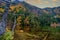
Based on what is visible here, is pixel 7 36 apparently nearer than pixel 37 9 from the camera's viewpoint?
Yes

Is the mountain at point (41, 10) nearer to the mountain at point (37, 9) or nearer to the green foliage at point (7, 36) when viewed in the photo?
the mountain at point (37, 9)

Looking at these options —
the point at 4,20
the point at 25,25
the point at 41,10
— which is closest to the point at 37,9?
the point at 41,10

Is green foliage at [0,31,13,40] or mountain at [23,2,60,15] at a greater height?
mountain at [23,2,60,15]

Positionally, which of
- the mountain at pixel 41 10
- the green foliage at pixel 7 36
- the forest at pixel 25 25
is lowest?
the green foliage at pixel 7 36

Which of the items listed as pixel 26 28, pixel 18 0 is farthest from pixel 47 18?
pixel 18 0

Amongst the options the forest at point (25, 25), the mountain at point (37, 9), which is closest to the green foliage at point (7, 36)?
the forest at point (25, 25)

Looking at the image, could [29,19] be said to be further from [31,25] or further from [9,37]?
[9,37]

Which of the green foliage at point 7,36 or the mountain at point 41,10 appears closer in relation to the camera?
the green foliage at point 7,36

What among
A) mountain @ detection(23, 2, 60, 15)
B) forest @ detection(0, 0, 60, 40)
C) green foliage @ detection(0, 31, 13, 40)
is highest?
mountain @ detection(23, 2, 60, 15)

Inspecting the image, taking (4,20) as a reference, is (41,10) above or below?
above

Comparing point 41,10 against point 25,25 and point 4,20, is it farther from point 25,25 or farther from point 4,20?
point 4,20

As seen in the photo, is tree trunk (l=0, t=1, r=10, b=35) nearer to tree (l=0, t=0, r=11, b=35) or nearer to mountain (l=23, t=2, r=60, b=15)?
tree (l=0, t=0, r=11, b=35)

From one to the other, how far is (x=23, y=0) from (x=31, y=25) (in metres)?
0.37

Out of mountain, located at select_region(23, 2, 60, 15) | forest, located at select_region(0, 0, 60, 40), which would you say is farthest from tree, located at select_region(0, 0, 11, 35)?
mountain, located at select_region(23, 2, 60, 15)
